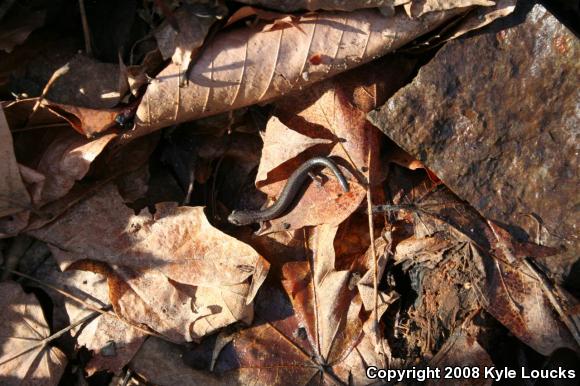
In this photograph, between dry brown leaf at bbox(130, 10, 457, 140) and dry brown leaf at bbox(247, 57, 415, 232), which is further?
dry brown leaf at bbox(247, 57, 415, 232)

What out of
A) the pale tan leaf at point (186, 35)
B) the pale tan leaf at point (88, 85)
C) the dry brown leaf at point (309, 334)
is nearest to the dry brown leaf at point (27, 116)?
the pale tan leaf at point (88, 85)

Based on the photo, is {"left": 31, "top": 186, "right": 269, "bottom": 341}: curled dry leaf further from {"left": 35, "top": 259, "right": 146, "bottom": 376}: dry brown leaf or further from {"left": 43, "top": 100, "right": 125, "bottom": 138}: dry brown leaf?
{"left": 43, "top": 100, "right": 125, "bottom": 138}: dry brown leaf

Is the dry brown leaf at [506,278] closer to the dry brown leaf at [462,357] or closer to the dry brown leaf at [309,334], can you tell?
the dry brown leaf at [462,357]

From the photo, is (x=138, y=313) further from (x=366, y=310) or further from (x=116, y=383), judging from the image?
(x=366, y=310)

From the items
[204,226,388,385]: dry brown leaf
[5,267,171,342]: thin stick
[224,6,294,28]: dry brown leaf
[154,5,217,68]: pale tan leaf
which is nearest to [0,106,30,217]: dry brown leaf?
[5,267,171,342]: thin stick

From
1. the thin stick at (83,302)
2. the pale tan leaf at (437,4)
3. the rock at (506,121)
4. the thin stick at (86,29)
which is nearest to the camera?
the pale tan leaf at (437,4)

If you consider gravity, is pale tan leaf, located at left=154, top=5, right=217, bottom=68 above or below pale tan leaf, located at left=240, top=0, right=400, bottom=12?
below

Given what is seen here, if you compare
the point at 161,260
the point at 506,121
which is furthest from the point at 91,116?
the point at 506,121
